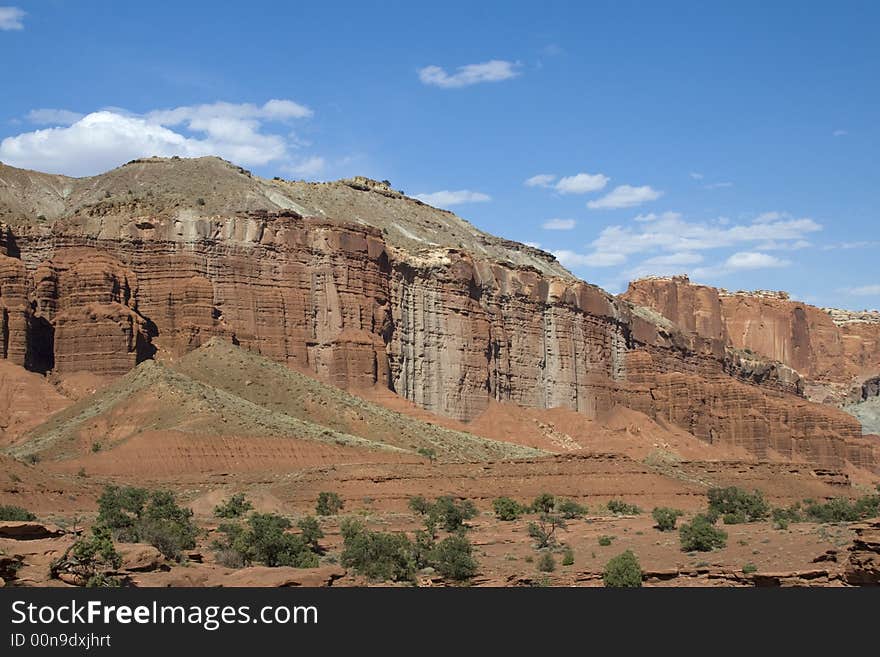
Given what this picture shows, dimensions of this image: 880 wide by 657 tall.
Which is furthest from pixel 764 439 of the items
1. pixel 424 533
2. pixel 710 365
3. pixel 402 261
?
pixel 424 533

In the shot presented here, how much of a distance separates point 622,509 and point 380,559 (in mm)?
23756

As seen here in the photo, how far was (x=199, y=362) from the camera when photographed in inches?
3329

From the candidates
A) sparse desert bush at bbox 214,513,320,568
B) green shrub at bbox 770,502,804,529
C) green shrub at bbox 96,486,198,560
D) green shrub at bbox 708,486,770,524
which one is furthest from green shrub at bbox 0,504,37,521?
green shrub at bbox 708,486,770,524

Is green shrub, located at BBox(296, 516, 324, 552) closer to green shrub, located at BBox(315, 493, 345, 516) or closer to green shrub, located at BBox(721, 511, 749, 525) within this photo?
green shrub, located at BBox(315, 493, 345, 516)

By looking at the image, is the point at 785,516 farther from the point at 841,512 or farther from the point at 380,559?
the point at 380,559

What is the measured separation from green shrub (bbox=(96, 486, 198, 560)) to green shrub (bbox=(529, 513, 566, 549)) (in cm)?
1102

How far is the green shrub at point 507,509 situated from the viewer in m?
56.8

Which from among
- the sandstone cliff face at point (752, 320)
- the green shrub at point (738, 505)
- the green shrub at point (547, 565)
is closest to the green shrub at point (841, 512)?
the green shrub at point (738, 505)

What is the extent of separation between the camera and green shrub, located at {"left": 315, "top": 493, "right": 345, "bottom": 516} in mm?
57000

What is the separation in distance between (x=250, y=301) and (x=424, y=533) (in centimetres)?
4799

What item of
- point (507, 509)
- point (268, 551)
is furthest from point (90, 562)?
point (507, 509)

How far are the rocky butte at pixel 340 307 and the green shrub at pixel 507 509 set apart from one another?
3439cm

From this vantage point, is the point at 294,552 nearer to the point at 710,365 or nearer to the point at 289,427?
the point at 289,427

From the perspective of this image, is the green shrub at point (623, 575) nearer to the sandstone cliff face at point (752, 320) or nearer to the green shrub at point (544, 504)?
the green shrub at point (544, 504)
